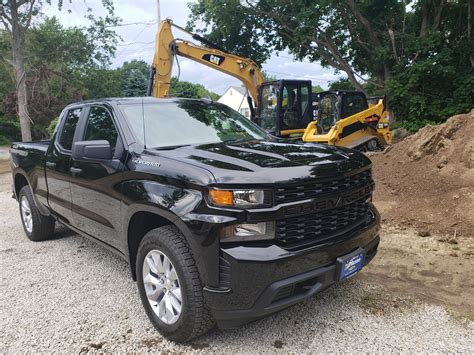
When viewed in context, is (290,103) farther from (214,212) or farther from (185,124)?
(214,212)

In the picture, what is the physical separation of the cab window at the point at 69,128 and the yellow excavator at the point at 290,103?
246 inches

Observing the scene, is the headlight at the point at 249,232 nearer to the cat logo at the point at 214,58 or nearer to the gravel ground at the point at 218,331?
the gravel ground at the point at 218,331

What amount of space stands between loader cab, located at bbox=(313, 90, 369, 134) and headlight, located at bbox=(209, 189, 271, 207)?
9579mm

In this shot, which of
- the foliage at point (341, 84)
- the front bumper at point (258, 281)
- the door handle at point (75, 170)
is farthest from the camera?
the foliage at point (341, 84)

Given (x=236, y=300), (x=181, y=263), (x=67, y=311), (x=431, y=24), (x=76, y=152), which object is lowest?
(x=67, y=311)

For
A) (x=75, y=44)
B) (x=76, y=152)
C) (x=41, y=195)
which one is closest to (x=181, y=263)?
(x=76, y=152)

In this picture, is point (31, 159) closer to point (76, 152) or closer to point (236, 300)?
point (76, 152)

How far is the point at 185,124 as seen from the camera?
3.97 m

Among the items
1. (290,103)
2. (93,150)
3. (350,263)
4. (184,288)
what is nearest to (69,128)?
(93,150)

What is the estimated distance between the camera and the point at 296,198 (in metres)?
2.78

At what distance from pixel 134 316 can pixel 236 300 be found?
1331 mm

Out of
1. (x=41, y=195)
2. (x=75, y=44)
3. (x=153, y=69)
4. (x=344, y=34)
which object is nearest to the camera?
(x=41, y=195)

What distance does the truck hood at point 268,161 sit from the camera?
2.74 meters

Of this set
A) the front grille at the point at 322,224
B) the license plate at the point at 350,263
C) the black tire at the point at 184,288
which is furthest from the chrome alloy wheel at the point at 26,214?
the license plate at the point at 350,263
